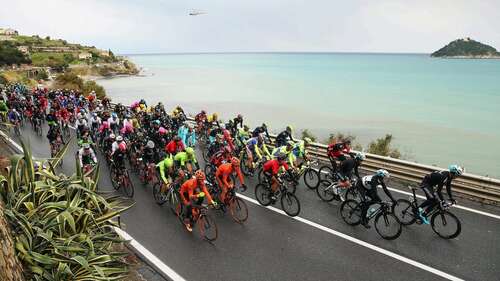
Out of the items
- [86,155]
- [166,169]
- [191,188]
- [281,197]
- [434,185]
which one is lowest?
[281,197]

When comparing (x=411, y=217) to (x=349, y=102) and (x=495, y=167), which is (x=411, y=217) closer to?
(x=495, y=167)

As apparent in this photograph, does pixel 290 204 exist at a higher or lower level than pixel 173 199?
higher

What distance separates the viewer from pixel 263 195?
10.9m

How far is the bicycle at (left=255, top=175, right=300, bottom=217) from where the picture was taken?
396 inches

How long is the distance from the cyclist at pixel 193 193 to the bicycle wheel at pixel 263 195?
225 centimetres

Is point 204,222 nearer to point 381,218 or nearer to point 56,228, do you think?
point 56,228

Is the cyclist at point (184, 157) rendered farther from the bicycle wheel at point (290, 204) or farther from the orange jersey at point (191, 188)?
the bicycle wheel at point (290, 204)

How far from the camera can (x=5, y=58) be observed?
273 ft

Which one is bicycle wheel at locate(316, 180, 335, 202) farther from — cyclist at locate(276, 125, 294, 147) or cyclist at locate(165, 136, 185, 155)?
cyclist at locate(165, 136, 185, 155)

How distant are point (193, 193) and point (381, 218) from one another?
4517 mm

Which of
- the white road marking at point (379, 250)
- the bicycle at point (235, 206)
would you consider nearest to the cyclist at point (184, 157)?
the bicycle at point (235, 206)

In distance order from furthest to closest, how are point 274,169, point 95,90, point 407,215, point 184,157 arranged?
point 95,90 → point 184,157 → point 274,169 → point 407,215

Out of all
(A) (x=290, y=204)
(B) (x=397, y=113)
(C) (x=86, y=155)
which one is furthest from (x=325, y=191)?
(B) (x=397, y=113)

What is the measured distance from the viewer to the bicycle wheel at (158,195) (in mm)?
10870
